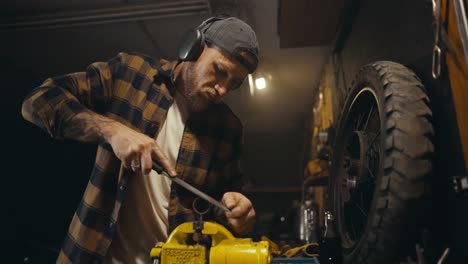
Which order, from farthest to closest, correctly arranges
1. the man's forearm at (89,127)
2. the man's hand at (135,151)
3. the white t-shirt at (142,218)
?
the white t-shirt at (142,218)
the man's forearm at (89,127)
the man's hand at (135,151)

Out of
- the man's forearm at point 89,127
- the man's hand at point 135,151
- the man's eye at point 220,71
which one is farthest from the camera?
the man's eye at point 220,71

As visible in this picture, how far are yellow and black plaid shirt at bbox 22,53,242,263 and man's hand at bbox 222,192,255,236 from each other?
155 millimetres

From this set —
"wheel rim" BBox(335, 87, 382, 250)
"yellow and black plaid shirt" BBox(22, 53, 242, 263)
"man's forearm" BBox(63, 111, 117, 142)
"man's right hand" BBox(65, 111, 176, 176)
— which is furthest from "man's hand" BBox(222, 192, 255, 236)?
"man's forearm" BBox(63, 111, 117, 142)

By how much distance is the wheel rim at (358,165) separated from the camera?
1.24 m

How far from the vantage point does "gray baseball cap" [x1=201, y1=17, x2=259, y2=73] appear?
1.47m

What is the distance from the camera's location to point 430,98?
3.43 feet

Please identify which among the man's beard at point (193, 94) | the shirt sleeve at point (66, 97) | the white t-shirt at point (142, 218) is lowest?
the white t-shirt at point (142, 218)

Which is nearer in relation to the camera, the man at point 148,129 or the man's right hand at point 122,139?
the man's right hand at point 122,139

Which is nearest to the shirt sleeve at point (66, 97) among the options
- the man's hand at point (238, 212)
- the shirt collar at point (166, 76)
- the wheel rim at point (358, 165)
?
the shirt collar at point (166, 76)

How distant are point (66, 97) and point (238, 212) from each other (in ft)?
2.78

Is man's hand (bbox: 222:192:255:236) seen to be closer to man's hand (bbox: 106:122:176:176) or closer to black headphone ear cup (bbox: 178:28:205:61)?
man's hand (bbox: 106:122:176:176)

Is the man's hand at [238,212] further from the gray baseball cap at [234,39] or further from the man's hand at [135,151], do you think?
the gray baseball cap at [234,39]

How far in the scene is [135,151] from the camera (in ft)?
3.39

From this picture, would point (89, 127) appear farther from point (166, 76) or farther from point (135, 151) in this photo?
point (166, 76)
